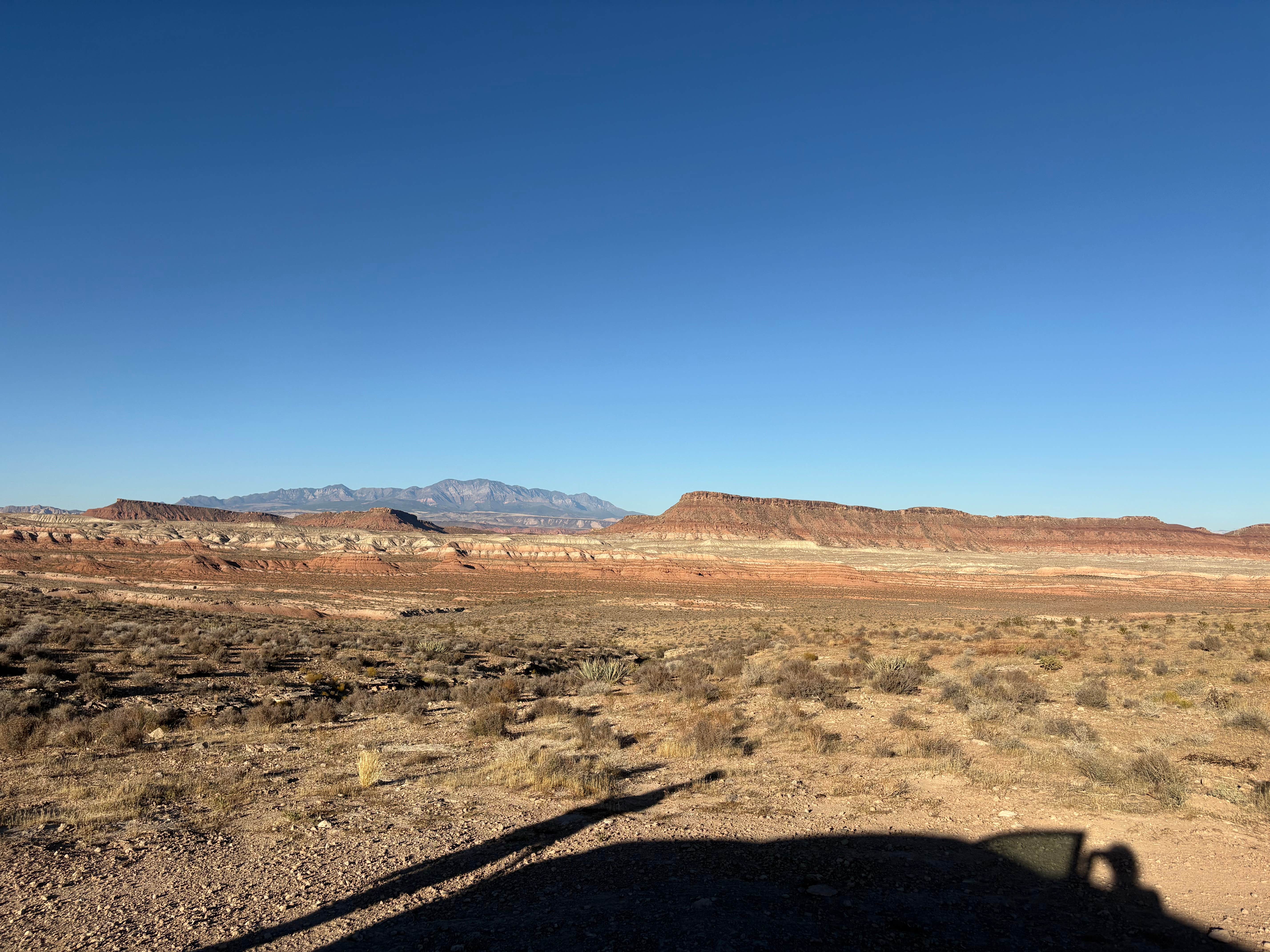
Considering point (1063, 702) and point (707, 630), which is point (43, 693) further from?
point (707, 630)

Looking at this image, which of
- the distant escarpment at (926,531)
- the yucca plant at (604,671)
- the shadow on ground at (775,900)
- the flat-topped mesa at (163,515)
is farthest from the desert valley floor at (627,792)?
the flat-topped mesa at (163,515)

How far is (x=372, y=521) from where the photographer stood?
171 metres

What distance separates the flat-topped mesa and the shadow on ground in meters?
155

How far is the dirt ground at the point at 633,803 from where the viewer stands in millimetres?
5359

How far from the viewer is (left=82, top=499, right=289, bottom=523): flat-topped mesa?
Answer: 153 meters

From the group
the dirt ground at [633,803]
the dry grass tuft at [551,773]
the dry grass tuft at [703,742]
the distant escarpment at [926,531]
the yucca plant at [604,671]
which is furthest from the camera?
the distant escarpment at [926,531]

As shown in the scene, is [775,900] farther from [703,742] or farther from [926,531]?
[926,531]

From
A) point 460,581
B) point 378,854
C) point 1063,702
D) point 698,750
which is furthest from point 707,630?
point 460,581

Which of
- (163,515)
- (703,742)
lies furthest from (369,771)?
(163,515)

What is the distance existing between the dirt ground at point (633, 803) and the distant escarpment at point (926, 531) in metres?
101

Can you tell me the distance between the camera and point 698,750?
34.4 feet

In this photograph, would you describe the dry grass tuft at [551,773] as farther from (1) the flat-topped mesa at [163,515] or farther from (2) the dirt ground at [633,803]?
(1) the flat-topped mesa at [163,515]

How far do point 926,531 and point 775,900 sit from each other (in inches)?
5255

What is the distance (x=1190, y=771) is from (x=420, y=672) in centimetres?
1587
